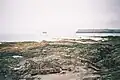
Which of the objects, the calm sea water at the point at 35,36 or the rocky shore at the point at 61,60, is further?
the calm sea water at the point at 35,36

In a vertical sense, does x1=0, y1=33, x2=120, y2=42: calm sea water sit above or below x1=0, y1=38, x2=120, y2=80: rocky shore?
above

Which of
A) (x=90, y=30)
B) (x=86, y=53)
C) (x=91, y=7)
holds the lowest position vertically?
(x=86, y=53)

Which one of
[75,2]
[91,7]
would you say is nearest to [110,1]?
[91,7]

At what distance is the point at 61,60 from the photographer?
106 inches

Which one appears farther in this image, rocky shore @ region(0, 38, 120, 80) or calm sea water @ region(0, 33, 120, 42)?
calm sea water @ region(0, 33, 120, 42)

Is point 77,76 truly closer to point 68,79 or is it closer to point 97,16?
point 68,79

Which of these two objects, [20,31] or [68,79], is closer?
[68,79]

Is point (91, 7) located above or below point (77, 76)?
above

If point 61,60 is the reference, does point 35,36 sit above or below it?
above

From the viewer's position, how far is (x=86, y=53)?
272cm

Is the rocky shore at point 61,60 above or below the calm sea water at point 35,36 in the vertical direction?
below

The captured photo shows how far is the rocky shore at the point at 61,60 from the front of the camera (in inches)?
102

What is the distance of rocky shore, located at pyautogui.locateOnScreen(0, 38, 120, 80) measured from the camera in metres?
2.60

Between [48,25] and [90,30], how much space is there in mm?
529
